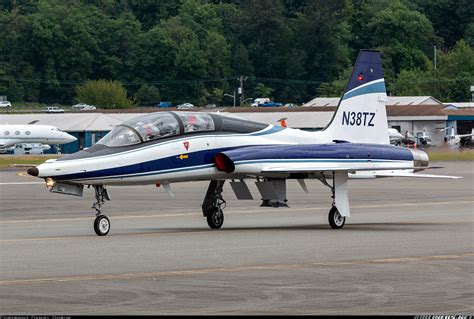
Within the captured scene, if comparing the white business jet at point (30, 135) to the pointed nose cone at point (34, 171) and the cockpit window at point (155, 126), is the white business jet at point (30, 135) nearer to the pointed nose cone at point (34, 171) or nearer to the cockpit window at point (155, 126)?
the cockpit window at point (155, 126)

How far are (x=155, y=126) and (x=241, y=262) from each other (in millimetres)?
5969

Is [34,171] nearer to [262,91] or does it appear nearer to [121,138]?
A: [121,138]

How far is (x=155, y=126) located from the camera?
74.1ft

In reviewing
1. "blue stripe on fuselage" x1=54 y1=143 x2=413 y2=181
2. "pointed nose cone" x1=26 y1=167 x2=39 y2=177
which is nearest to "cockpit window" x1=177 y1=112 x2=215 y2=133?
"blue stripe on fuselage" x1=54 y1=143 x2=413 y2=181

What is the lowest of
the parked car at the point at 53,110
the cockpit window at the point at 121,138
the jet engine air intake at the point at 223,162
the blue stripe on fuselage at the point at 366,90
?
the parked car at the point at 53,110

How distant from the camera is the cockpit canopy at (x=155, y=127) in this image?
72.8 feet

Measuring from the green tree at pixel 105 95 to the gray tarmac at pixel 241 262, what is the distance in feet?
321

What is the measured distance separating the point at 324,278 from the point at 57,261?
4.29 meters

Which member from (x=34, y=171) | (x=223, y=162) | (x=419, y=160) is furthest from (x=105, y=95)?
(x=34, y=171)

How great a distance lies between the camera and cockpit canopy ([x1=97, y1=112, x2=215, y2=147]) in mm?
22188

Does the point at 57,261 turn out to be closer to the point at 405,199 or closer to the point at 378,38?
the point at 405,199

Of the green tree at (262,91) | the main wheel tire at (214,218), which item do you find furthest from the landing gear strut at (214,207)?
the green tree at (262,91)

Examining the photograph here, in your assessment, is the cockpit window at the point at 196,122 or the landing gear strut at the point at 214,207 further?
the landing gear strut at the point at 214,207

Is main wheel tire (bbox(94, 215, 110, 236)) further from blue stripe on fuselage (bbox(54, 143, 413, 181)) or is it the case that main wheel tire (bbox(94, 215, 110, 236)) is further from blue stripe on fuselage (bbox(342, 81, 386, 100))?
blue stripe on fuselage (bbox(342, 81, 386, 100))
